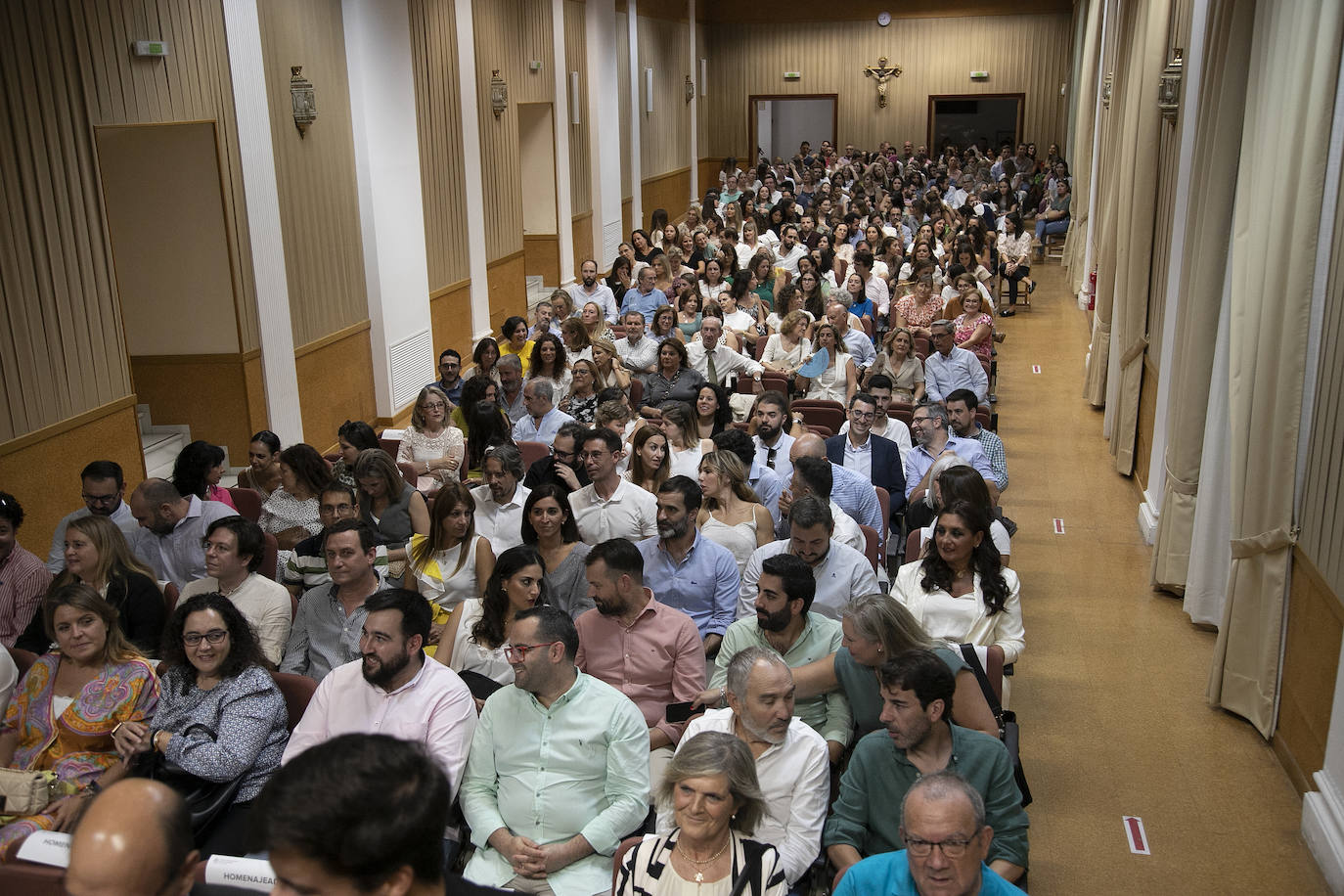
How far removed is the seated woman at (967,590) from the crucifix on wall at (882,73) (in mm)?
23647

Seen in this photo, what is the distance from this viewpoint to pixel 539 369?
8.35 meters

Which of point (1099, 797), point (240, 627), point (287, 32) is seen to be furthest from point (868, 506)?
point (287, 32)

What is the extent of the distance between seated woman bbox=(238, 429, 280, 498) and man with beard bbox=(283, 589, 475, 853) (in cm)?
293

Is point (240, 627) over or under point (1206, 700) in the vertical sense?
over

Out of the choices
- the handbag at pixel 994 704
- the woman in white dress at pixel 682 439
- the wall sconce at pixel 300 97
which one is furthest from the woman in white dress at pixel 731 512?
the wall sconce at pixel 300 97

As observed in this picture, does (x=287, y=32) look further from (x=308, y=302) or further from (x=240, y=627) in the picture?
(x=240, y=627)

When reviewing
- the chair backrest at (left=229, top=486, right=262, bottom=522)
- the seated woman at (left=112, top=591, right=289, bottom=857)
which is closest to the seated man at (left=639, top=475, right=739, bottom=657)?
the seated woman at (left=112, top=591, right=289, bottom=857)

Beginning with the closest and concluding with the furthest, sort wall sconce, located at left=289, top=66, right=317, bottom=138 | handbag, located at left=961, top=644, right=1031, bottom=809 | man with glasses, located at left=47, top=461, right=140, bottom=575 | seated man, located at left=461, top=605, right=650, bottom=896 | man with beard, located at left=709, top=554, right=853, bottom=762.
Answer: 1. seated man, located at left=461, top=605, right=650, bottom=896
2. handbag, located at left=961, top=644, right=1031, bottom=809
3. man with beard, located at left=709, top=554, right=853, bottom=762
4. man with glasses, located at left=47, top=461, right=140, bottom=575
5. wall sconce, located at left=289, top=66, right=317, bottom=138

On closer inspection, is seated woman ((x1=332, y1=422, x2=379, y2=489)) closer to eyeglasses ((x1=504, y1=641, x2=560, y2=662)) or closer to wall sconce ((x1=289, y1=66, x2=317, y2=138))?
eyeglasses ((x1=504, y1=641, x2=560, y2=662))

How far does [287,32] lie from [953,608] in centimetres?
696

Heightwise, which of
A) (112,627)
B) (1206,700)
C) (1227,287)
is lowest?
(1206,700)

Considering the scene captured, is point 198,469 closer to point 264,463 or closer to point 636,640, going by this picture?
point 264,463

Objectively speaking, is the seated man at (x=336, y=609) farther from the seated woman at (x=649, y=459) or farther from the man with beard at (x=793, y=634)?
the seated woman at (x=649, y=459)

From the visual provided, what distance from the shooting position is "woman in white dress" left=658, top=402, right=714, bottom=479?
6430 millimetres
